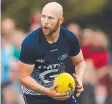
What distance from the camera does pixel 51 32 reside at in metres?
11.0

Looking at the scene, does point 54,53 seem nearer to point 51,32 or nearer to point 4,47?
point 51,32

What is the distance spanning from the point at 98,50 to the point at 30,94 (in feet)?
15.5

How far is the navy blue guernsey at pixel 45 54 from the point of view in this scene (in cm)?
1095

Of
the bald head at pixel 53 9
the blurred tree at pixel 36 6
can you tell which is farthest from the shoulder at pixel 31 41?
the blurred tree at pixel 36 6

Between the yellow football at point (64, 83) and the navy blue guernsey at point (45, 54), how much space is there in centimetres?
24

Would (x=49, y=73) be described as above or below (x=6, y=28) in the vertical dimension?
above

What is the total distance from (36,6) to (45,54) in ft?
42.1

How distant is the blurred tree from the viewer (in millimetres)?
23453

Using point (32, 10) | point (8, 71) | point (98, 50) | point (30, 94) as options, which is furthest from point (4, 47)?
point (32, 10)

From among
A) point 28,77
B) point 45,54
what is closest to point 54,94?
point 28,77

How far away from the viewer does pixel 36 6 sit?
23.8 metres

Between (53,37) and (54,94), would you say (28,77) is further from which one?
(53,37)

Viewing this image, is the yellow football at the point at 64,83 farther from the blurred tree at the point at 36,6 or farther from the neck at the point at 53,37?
the blurred tree at the point at 36,6

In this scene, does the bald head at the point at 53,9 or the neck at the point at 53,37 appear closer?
the bald head at the point at 53,9
